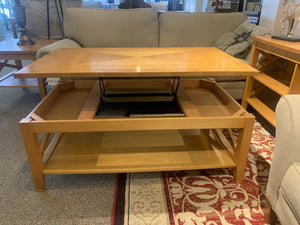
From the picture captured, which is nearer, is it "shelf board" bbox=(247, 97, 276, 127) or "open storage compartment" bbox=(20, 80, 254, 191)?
"open storage compartment" bbox=(20, 80, 254, 191)

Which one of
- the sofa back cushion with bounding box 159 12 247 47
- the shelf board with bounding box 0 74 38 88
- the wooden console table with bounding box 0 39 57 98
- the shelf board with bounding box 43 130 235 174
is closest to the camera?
the shelf board with bounding box 43 130 235 174

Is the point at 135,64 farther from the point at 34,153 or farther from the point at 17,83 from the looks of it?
the point at 17,83

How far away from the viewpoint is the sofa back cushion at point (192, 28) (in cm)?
214

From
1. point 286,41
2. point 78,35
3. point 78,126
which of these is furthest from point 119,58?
point 286,41

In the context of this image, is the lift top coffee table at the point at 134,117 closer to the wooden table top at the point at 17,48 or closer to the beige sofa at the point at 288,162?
the beige sofa at the point at 288,162

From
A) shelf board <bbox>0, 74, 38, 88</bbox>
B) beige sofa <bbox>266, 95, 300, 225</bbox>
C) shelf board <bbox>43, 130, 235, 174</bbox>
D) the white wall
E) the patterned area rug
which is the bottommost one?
the patterned area rug

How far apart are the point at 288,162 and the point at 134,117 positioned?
28.2 inches

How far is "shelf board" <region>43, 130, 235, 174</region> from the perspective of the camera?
1.11m

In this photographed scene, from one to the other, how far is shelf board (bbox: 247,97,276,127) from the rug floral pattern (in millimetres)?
329

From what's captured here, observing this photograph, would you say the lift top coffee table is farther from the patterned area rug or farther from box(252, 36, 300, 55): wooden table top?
box(252, 36, 300, 55): wooden table top

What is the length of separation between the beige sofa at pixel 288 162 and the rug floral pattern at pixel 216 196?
0.72ft

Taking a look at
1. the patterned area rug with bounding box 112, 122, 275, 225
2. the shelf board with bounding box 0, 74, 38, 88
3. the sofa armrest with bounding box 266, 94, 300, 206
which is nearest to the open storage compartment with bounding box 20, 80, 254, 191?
the patterned area rug with bounding box 112, 122, 275, 225

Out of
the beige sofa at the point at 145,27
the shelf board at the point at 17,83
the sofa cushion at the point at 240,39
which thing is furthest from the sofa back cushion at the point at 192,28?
the shelf board at the point at 17,83

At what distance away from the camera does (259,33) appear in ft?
6.13
